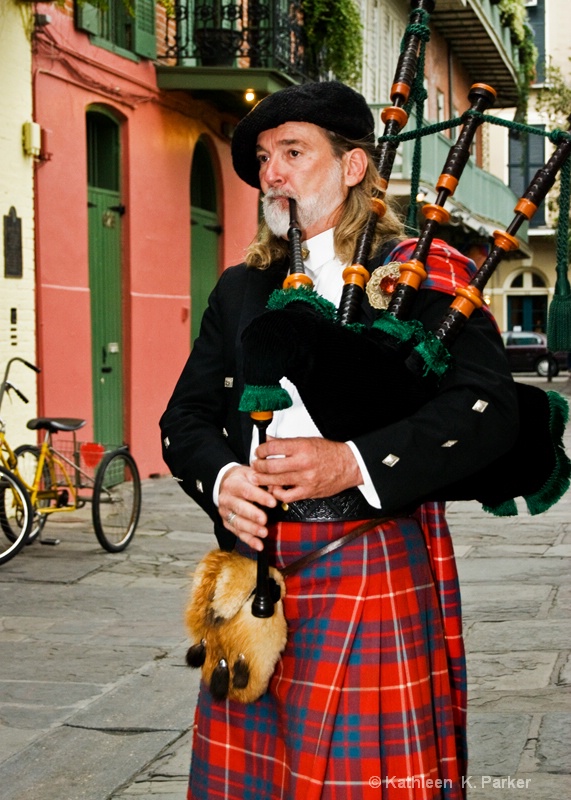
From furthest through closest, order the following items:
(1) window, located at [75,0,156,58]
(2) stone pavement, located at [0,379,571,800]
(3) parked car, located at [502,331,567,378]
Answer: (3) parked car, located at [502,331,567,378] → (1) window, located at [75,0,156,58] → (2) stone pavement, located at [0,379,571,800]

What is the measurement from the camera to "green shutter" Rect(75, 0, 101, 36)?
11477 millimetres

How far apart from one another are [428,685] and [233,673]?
423 mm

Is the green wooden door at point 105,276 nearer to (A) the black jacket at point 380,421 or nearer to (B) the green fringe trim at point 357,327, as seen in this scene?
(A) the black jacket at point 380,421

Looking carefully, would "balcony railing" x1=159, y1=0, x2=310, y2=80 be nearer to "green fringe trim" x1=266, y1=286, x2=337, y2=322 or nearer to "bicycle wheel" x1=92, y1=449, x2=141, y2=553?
"bicycle wheel" x1=92, y1=449, x2=141, y2=553

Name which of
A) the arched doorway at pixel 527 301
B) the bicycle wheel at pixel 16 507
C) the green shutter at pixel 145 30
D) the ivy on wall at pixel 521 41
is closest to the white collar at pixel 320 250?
the bicycle wheel at pixel 16 507

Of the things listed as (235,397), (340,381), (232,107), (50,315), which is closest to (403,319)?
(340,381)

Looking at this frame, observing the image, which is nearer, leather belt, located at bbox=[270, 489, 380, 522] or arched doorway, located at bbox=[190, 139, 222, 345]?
leather belt, located at bbox=[270, 489, 380, 522]

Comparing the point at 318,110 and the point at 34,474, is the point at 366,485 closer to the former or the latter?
the point at 318,110

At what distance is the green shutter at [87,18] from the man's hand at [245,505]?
952 cm

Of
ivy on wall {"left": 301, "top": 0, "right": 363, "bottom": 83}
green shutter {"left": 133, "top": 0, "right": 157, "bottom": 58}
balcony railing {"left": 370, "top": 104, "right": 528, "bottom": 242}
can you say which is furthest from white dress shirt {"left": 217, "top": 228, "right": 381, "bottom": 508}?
balcony railing {"left": 370, "top": 104, "right": 528, "bottom": 242}

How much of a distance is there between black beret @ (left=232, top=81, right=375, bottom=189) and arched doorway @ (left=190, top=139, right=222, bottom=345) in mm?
11652

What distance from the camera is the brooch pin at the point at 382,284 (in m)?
2.79

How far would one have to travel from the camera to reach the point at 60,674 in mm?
5988

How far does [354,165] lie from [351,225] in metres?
0.15
